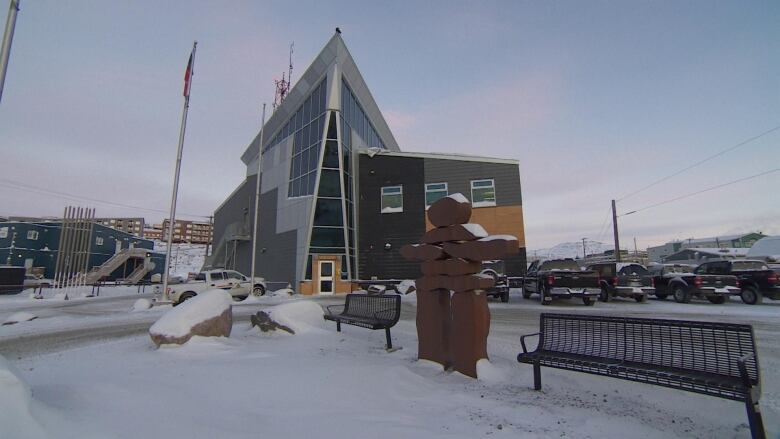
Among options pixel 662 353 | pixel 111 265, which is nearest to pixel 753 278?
pixel 662 353

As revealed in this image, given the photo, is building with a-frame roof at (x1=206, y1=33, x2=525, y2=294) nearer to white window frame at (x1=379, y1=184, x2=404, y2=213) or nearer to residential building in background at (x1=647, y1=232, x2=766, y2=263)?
white window frame at (x1=379, y1=184, x2=404, y2=213)

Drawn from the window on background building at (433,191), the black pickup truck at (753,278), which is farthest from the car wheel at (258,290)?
the black pickup truck at (753,278)

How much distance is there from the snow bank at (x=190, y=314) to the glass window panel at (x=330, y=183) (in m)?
16.0

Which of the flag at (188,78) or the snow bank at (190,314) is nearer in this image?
the snow bank at (190,314)

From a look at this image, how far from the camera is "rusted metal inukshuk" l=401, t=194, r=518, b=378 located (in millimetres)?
4957

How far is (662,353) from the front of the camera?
12.5ft

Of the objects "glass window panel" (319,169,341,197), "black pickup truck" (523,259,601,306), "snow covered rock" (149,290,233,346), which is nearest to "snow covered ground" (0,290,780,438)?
"snow covered rock" (149,290,233,346)

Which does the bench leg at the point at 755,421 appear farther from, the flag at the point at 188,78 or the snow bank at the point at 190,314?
the flag at the point at 188,78

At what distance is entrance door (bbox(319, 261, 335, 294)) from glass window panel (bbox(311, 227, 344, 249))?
3.76 feet

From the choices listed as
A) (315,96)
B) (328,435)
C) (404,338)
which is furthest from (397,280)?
(328,435)

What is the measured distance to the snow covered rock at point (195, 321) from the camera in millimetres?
5796

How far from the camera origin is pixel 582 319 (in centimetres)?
449

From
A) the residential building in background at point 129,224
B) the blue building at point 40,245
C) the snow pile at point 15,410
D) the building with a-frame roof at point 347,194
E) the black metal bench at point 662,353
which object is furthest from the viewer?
the residential building in background at point 129,224

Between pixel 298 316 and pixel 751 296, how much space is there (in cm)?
1677
